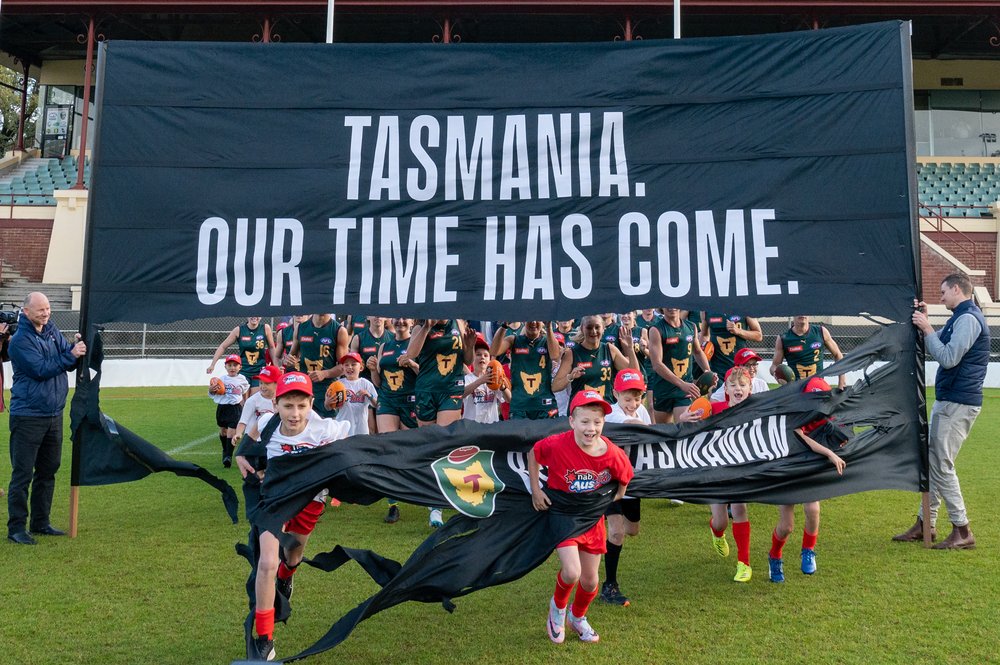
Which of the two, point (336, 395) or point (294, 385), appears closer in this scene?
point (294, 385)

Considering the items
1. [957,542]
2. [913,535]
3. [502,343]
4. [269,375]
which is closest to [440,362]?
[502,343]

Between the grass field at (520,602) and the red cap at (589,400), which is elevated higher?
the red cap at (589,400)

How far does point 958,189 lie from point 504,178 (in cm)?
2826

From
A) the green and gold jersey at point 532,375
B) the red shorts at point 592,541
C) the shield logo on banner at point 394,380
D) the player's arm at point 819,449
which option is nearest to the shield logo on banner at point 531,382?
the green and gold jersey at point 532,375

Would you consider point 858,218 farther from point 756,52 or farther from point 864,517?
point 864,517

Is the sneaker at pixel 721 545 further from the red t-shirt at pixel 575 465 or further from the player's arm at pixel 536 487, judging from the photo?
the player's arm at pixel 536 487

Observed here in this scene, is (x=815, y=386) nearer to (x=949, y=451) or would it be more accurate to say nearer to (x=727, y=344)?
(x=949, y=451)

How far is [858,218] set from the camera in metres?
7.02

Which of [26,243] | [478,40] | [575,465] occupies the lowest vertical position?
[575,465]

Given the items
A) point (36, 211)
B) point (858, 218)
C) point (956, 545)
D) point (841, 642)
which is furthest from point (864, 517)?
point (36, 211)

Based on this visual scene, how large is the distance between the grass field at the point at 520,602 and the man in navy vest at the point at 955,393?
0.33m

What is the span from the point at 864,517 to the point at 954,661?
3654 millimetres

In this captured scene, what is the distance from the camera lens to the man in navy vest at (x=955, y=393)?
22.9 ft

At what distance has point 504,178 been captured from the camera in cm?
736
